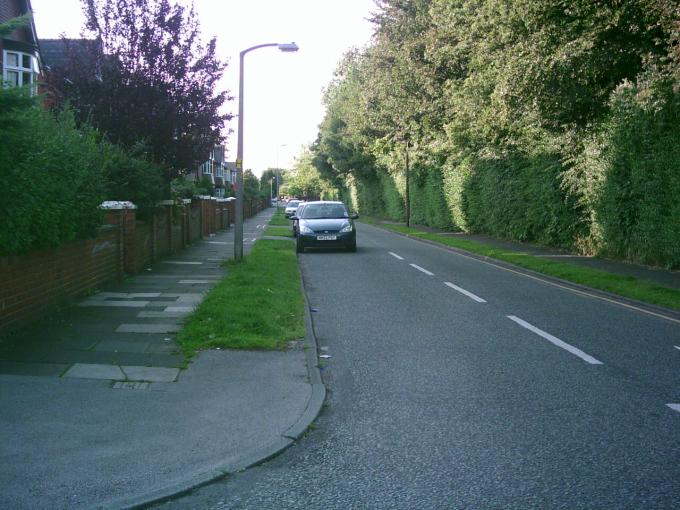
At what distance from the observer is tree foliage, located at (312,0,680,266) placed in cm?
1553

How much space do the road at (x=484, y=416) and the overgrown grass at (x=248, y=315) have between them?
62 centimetres

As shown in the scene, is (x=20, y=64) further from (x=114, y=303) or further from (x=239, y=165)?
(x=114, y=303)

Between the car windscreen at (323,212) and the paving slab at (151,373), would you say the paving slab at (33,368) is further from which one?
the car windscreen at (323,212)

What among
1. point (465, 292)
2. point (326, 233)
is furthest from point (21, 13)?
point (465, 292)

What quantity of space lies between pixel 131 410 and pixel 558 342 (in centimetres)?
504

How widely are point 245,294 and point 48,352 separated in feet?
14.3

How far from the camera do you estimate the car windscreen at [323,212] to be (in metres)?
23.5

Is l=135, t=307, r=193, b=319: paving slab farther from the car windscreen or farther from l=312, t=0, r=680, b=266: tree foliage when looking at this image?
the car windscreen

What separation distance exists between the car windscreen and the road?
41.7ft

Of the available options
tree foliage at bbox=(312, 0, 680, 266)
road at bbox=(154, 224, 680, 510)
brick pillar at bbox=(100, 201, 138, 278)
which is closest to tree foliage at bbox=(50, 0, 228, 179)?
brick pillar at bbox=(100, 201, 138, 278)

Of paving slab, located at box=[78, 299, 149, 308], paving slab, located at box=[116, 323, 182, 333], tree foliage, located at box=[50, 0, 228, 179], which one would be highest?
tree foliage, located at box=[50, 0, 228, 179]

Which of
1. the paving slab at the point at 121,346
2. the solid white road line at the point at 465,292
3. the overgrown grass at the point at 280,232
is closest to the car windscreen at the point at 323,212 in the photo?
the overgrown grass at the point at 280,232

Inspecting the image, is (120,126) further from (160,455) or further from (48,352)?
(160,455)

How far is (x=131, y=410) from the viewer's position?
17.5 feet
